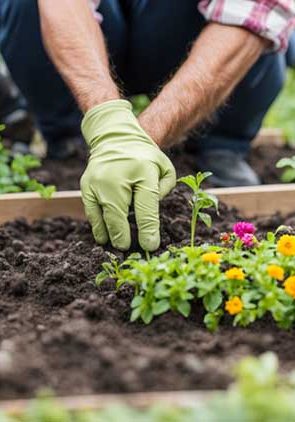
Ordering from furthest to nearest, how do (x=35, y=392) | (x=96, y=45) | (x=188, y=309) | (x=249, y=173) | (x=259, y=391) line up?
(x=249, y=173) → (x=96, y=45) → (x=188, y=309) → (x=35, y=392) → (x=259, y=391)

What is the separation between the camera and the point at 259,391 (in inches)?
56.4

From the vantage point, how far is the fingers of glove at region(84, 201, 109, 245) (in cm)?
261

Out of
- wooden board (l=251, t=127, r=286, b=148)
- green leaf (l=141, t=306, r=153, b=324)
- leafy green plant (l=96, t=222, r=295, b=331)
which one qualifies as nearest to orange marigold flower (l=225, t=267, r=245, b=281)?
leafy green plant (l=96, t=222, r=295, b=331)

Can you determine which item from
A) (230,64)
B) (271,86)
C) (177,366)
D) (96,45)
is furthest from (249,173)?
(177,366)

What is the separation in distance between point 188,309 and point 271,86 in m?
1.88

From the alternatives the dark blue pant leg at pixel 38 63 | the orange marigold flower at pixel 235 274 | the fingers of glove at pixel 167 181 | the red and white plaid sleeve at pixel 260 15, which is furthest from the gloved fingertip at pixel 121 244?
the dark blue pant leg at pixel 38 63

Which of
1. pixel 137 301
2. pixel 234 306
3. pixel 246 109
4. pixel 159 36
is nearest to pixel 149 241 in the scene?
pixel 137 301

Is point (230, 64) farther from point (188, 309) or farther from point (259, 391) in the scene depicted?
point (259, 391)

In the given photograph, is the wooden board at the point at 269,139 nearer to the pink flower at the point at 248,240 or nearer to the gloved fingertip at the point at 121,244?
the gloved fingertip at the point at 121,244

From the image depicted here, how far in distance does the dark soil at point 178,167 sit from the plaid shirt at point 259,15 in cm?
75

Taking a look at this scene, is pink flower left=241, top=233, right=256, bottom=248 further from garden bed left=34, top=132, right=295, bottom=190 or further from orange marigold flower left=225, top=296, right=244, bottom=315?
garden bed left=34, top=132, right=295, bottom=190

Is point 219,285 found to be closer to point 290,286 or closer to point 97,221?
point 290,286

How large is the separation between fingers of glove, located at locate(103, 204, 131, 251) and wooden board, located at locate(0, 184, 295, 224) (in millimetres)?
521

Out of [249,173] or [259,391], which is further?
[249,173]
